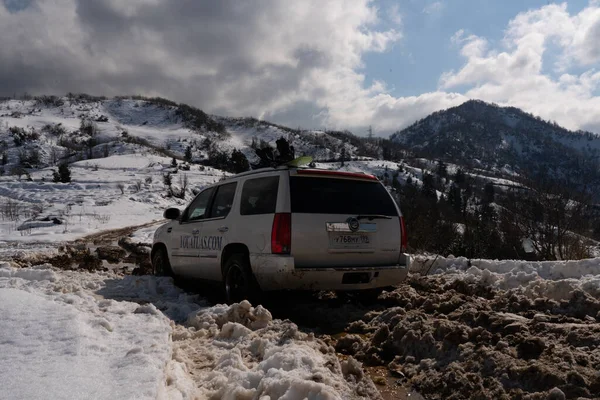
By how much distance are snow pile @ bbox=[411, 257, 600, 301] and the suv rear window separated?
1994 millimetres

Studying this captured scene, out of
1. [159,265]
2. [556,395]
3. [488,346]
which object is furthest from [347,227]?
[159,265]

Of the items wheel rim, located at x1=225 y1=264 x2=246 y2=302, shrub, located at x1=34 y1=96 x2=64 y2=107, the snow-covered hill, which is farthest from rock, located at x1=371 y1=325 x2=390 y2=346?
shrub, located at x1=34 y1=96 x2=64 y2=107

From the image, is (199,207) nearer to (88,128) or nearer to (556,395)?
(556,395)

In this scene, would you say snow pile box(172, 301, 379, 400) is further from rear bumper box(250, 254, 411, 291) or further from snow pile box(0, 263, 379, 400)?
rear bumper box(250, 254, 411, 291)

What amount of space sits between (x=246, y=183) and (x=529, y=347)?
3.72 meters

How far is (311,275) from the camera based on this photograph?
4.88 meters

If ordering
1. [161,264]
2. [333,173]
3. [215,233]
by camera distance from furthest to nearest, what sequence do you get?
[161,264], [215,233], [333,173]

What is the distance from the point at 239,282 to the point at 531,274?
413 cm

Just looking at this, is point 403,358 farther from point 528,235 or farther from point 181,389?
point 528,235

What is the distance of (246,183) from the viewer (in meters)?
5.71

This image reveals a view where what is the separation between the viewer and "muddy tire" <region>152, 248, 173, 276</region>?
7366mm

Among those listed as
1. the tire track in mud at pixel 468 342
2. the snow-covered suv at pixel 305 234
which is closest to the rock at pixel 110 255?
the snow-covered suv at pixel 305 234

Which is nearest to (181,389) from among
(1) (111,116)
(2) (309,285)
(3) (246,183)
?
(2) (309,285)

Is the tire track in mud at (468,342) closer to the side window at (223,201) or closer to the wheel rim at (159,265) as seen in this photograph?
the side window at (223,201)
